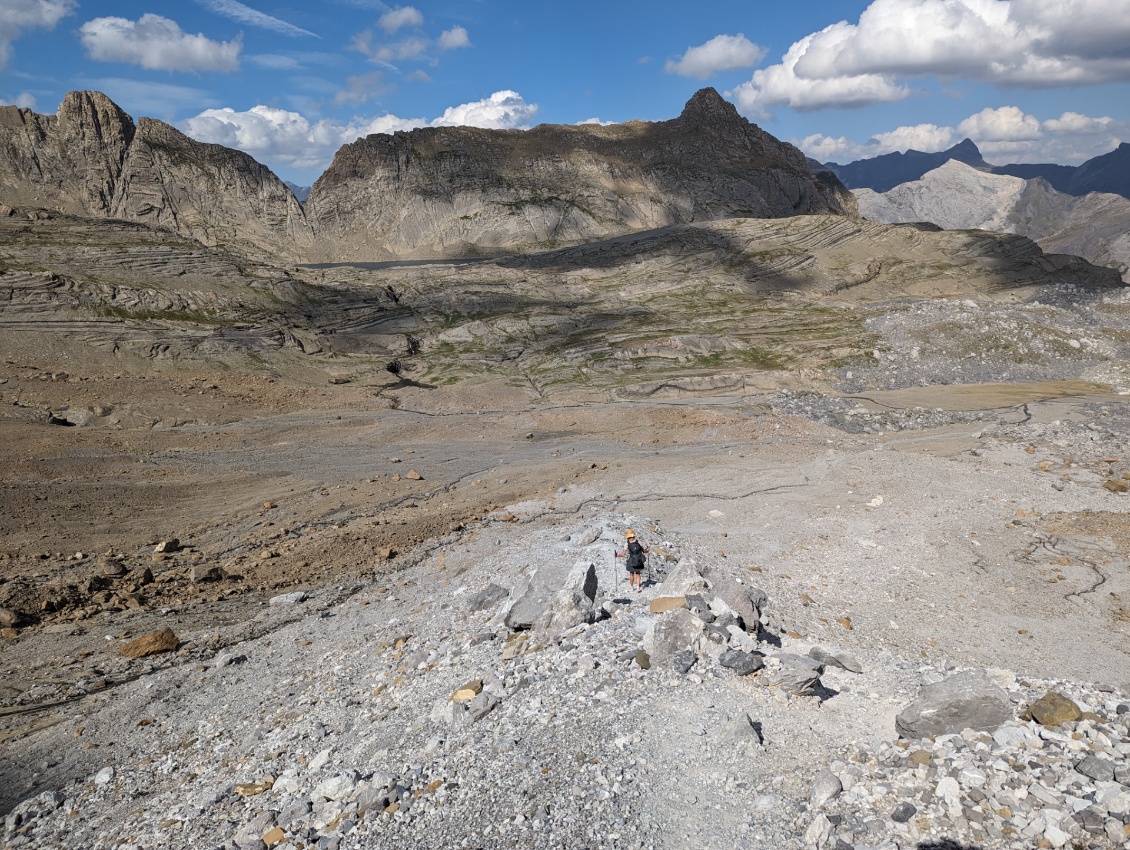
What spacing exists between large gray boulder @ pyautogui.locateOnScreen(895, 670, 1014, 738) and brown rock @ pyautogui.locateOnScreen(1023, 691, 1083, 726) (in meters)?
0.27

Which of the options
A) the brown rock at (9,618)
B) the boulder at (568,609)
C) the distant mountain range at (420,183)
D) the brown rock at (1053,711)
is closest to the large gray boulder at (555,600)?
the boulder at (568,609)

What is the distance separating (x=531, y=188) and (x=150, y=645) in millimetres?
97565

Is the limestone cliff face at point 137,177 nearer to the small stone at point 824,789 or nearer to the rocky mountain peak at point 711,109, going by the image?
the rocky mountain peak at point 711,109

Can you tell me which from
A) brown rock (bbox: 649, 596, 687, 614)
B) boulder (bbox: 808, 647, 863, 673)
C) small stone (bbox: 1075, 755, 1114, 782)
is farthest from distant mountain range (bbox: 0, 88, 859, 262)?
small stone (bbox: 1075, 755, 1114, 782)

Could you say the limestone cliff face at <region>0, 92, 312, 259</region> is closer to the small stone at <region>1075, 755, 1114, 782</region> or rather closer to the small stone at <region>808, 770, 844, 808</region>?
the small stone at <region>808, 770, 844, 808</region>

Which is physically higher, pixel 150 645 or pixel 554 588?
pixel 554 588

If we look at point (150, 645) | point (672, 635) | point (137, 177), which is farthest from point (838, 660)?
point (137, 177)

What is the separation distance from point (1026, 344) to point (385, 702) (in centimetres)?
4988

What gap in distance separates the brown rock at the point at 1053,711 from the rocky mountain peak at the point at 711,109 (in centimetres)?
12157

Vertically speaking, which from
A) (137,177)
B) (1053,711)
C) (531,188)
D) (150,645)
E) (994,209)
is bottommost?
(150,645)

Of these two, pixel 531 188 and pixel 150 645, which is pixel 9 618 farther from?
pixel 531 188

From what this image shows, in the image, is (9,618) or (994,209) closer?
(9,618)

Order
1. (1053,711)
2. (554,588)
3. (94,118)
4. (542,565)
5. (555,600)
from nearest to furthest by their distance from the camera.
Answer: (1053,711), (555,600), (554,588), (542,565), (94,118)

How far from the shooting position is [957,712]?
8164mm
